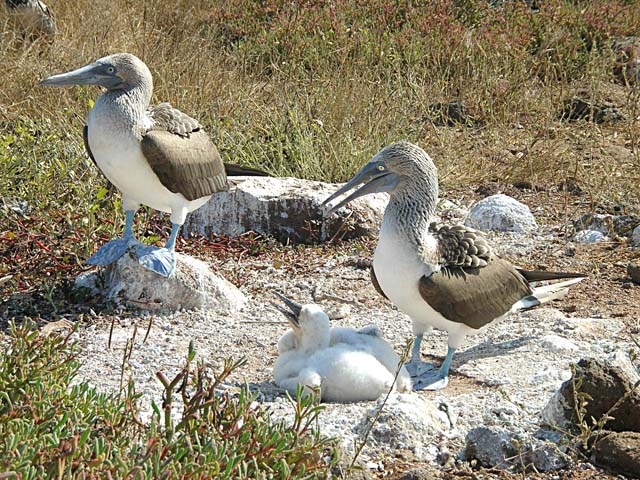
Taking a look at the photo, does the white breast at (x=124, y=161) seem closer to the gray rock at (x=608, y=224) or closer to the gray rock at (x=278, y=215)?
the gray rock at (x=278, y=215)

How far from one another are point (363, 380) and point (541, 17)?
8606 mm

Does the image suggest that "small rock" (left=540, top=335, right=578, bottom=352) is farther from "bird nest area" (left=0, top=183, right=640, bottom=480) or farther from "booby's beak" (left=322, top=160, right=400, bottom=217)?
"booby's beak" (left=322, top=160, right=400, bottom=217)

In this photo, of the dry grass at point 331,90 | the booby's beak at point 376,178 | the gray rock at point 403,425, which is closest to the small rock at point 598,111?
the dry grass at point 331,90

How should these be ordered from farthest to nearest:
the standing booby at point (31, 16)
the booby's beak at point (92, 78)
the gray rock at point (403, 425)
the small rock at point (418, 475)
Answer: the standing booby at point (31, 16), the booby's beak at point (92, 78), the gray rock at point (403, 425), the small rock at point (418, 475)

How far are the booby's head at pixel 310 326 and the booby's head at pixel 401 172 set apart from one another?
2.37ft

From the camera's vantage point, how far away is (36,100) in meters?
8.05


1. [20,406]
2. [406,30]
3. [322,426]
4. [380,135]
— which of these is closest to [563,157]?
[380,135]

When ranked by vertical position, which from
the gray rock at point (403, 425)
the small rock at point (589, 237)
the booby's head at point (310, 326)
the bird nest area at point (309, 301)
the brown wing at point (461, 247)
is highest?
the brown wing at point (461, 247)

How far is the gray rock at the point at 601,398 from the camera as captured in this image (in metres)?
3.84

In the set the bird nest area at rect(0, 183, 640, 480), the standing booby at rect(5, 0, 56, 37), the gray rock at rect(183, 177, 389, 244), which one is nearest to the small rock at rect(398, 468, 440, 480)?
the bird nest area at rect(0, 183, 640, 480)

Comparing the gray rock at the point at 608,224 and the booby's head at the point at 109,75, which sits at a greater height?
the booby's head at the point at 109,75

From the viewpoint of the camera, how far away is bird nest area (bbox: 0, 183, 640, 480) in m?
4.28

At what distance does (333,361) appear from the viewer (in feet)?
13.9

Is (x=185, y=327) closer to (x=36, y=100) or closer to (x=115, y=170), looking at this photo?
(x=115, y=170)
